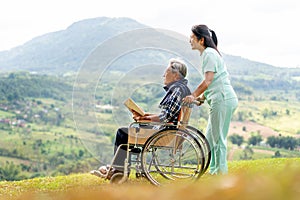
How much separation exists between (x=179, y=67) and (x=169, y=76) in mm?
140

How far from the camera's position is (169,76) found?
235 inches

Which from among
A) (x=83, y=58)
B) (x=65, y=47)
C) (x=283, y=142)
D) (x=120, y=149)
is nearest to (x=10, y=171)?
(x=83, y=58)

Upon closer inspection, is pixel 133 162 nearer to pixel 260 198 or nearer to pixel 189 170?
pixel 189 170

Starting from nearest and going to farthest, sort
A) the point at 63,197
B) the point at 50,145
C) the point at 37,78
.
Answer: the point at 63,197 < the point at 50,145 < the point at 37,78

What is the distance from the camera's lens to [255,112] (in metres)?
57.9

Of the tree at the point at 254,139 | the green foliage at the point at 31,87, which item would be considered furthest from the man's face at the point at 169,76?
the green foliage at the point at 31,87

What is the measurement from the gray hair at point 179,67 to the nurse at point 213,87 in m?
0.27

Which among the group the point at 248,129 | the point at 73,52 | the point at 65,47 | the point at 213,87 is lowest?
the point at 248,129

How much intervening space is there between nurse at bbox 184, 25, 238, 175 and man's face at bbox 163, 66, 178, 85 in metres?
0.32

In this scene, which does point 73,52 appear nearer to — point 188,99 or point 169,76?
point 169,76

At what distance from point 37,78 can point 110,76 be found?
6153 cm

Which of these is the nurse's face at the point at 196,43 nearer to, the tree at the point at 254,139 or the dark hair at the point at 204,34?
the dark hair at the point at 204,34

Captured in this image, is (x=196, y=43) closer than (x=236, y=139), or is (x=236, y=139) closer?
(x=196, y=43)

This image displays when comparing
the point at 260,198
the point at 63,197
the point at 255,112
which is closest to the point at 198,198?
the point at 260,198
